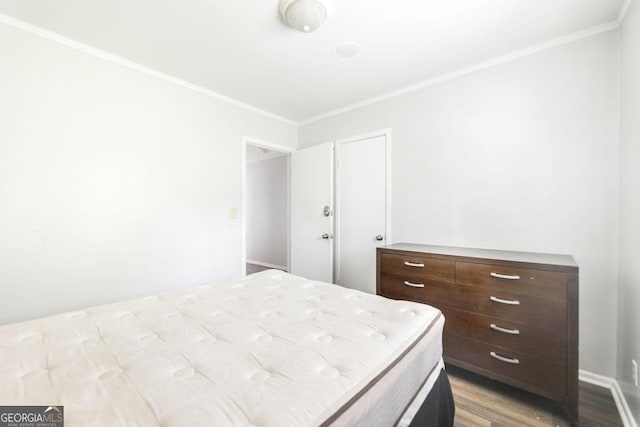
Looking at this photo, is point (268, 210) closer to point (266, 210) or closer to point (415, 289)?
point (266, 210)

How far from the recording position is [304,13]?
5.38ft

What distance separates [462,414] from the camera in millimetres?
1599

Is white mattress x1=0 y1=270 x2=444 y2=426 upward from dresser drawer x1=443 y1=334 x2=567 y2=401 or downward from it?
upward

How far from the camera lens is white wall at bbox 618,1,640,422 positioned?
1.44m

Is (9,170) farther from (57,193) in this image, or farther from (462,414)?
(462,414)

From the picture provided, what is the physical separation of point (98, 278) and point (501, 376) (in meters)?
3.03

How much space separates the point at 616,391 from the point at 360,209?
2344 mm

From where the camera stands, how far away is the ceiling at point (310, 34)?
1675 mm

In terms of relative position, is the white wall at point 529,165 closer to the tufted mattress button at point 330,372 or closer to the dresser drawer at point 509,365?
the dresser drawer at point 509,365

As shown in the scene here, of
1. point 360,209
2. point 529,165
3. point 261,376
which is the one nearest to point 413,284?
point 360,209

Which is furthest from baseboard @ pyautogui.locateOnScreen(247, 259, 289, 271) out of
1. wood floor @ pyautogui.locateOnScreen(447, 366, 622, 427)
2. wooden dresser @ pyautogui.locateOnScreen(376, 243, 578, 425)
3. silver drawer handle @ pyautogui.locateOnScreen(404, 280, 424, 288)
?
wood floor @ pyautogui.locateOnScreen(447, 366, 622, 427)

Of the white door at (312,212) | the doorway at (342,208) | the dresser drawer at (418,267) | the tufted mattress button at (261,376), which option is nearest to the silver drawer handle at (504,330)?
the dresser drawer at (418,267)

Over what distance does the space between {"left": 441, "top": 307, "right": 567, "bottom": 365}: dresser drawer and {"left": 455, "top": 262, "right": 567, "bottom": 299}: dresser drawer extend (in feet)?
0.70

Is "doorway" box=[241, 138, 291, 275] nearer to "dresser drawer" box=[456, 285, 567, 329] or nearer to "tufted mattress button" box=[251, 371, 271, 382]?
"dresser drawer" box=[456, 285, 567, 329]
